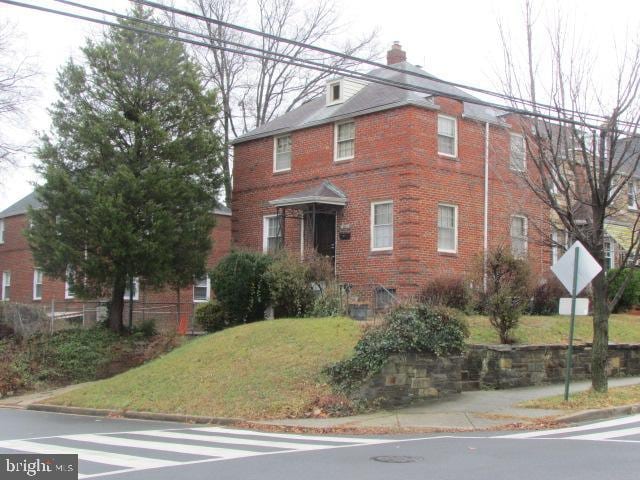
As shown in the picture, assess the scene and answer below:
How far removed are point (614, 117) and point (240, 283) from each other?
37.8ft

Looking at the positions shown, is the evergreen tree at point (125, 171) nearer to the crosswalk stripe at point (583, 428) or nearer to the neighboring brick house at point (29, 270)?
the neighboring brick house at point (29, 270)

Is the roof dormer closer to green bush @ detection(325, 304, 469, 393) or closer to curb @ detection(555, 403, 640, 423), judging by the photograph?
green bush @ detection(325, 304, 469, 393)

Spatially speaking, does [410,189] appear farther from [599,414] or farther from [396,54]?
[599,414]

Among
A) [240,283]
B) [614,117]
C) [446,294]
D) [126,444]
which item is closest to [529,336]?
[446,294]

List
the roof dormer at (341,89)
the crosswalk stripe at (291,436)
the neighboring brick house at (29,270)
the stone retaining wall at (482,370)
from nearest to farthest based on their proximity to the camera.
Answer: the crosswalk stripe at (291,436), the stone retaining wall at (482,370), the roof dormer at (341,89), the neighboring brick house at (29,270)

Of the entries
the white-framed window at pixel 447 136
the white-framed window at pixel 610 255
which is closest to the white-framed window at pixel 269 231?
the white-framed window at pixel 447 136

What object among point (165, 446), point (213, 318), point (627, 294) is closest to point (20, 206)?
point (213, 318)

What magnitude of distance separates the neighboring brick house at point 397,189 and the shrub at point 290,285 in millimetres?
2835

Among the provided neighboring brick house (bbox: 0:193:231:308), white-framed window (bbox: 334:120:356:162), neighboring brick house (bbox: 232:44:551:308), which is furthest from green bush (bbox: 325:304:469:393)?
neighboring brick house (bbox: 0:193:231:308)

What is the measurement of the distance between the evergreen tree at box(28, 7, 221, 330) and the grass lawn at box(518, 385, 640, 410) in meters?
12.4

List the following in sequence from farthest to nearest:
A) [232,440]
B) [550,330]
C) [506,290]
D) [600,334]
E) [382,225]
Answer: [382,225] → [550,330] → [506,290] → [600,334] → [232,440]

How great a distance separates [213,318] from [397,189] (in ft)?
22.5

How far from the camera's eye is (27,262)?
35.6m

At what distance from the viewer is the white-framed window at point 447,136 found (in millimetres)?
23719
